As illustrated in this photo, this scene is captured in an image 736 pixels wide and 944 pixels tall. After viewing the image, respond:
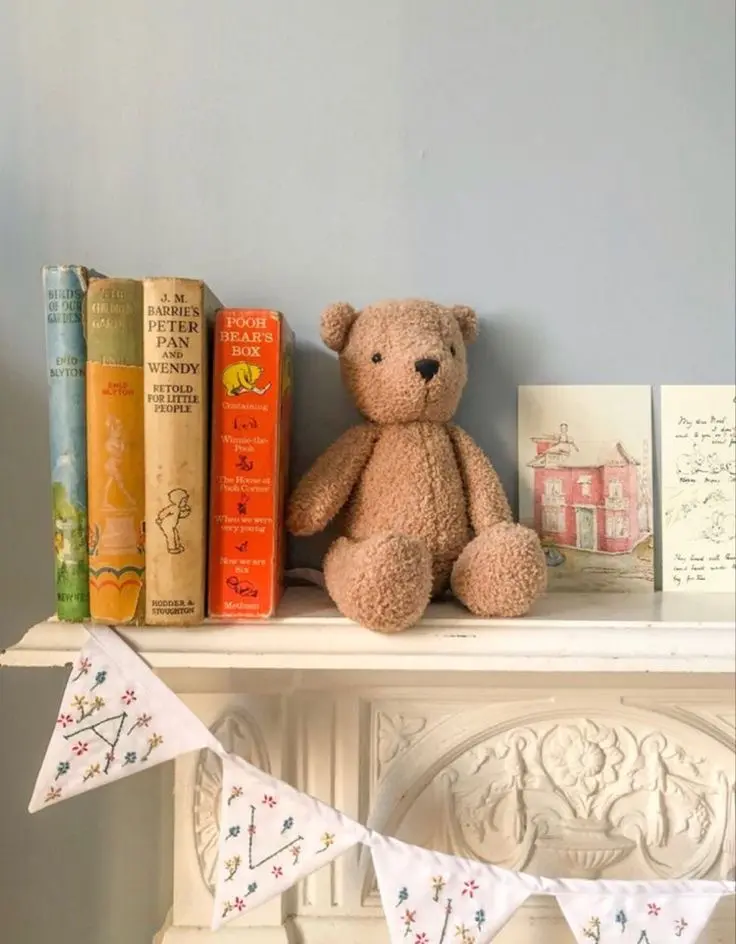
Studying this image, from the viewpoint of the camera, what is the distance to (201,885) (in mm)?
760

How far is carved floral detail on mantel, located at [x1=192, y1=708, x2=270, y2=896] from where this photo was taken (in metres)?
0.75

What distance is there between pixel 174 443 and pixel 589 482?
16.0 inches

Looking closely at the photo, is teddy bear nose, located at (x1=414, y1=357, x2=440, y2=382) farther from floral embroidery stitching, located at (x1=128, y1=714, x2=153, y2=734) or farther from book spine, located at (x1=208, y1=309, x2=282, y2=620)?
floral embroidery stitching, located at (x1=128, y1=714, x2=153, y2=734)

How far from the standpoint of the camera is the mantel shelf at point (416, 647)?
2.02 feet

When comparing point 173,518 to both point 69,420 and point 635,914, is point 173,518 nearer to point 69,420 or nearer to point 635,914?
point 69,420

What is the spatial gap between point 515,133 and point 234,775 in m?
0.64

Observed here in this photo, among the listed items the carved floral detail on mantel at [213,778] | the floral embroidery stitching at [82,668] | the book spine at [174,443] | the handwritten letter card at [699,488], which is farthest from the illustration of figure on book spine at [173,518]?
the handwritten letter card at [699,488]

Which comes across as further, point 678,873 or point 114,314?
point 678,873

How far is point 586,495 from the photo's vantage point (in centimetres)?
79

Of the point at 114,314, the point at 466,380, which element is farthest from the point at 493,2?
the point at 114,314

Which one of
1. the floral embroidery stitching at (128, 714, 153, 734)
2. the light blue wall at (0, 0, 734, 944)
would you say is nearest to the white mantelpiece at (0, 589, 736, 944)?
the floral embroidery stitching at (128, 714, 153, 734)

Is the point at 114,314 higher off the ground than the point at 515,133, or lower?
lower

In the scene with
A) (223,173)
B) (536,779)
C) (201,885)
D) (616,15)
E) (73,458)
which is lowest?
(201,885)

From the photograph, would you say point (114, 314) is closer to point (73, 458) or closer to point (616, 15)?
point (73, 458)
